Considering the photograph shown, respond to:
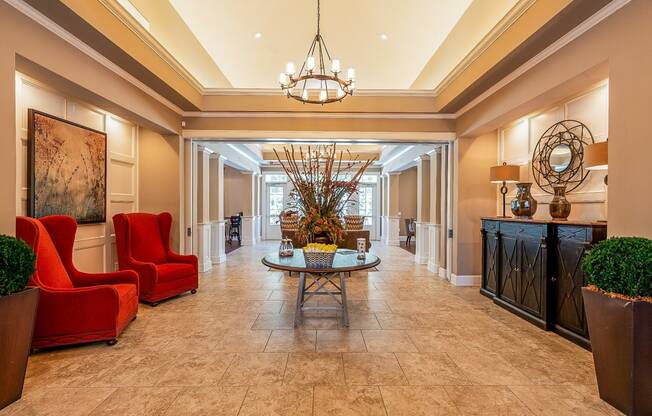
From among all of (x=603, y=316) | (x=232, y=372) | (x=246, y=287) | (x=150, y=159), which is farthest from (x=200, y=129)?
(x=603, y=316)

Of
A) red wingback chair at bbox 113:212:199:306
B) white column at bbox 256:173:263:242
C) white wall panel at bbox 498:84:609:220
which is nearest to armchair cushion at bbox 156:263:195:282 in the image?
red wingback chair at bbox 113:212:199:306

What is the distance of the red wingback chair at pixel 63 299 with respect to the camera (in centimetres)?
273

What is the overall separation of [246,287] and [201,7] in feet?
13.0

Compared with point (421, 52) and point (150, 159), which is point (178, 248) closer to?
point (150, 159)

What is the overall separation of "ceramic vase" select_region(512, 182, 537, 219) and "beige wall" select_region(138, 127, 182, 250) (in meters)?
4.99

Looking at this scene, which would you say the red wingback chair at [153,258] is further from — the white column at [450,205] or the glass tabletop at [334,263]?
the white column at [450,205]

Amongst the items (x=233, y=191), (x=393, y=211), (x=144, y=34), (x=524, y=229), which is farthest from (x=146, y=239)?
(x=393, y=211)

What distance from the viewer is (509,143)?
491 centimetres

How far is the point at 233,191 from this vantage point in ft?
38.0

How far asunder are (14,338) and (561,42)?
16.0 ft

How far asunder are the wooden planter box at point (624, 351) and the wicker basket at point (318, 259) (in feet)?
6.83

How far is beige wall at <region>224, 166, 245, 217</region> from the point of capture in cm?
1132

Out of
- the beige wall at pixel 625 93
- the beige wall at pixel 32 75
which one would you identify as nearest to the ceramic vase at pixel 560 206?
the beige wall at pixel 625 93

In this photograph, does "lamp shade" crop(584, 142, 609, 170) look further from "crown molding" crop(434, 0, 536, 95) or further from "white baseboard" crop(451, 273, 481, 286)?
"white baseboard" crop(451, 273, 481, 286)
